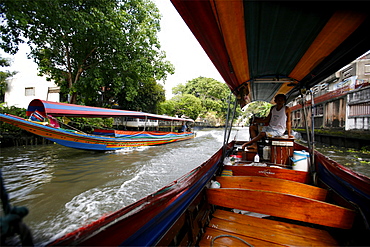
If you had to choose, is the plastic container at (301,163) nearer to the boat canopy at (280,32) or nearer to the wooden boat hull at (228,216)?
the wooden boat hull at (228,216)

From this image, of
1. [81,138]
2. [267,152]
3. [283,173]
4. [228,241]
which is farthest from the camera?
[81,138]

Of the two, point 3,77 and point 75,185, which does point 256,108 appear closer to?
point 75,185

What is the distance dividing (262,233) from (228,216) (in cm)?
42

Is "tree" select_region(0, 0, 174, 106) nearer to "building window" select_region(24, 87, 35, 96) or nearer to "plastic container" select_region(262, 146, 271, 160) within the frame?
"building window" select_region(24, 87, 35, 96)

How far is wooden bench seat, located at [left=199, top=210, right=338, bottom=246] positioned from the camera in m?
1.61

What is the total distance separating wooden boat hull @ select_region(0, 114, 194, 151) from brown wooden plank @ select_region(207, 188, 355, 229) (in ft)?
24.0

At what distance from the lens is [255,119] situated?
470cm

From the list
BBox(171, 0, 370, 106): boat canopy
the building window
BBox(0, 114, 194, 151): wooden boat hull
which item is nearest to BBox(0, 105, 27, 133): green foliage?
BBox(0, 114, 194, 151): wooden boat hull

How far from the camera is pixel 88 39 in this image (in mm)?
10695

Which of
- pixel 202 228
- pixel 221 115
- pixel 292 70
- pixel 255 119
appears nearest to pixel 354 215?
pixel 202 228

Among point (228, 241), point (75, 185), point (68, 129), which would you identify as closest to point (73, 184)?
point (75, 185)

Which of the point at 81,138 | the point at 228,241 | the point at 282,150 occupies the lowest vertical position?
the point at 228,241

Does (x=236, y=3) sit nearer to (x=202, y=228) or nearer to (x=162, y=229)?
(x=162, y=229)

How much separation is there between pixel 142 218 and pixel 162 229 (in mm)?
314
